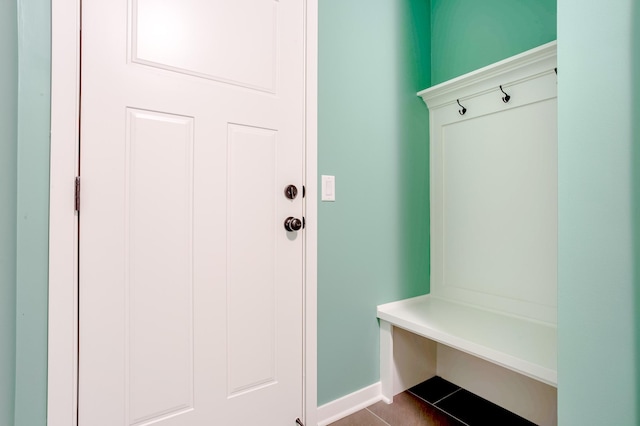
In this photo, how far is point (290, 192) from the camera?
1.28m

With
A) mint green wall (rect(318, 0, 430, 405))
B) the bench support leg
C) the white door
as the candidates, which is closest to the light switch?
mint green wall (rect(318, 0, 430, 405))

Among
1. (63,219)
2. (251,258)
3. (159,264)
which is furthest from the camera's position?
(251,258)

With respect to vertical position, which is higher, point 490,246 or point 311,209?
point 311,209

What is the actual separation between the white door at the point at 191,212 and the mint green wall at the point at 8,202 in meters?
0.15

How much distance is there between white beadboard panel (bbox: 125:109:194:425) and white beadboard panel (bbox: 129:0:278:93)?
0.19m

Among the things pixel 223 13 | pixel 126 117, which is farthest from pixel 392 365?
pixel 223 13

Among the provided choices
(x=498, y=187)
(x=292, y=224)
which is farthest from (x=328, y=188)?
(x=498, y=187)

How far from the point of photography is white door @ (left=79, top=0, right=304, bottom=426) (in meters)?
0.94

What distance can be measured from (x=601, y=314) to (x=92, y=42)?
1.56 m

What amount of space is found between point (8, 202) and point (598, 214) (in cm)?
151

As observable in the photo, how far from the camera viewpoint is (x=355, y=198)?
4.94 feet

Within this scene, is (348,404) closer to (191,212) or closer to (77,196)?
(191,212)

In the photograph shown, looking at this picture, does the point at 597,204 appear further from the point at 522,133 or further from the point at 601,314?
the point at 522,133

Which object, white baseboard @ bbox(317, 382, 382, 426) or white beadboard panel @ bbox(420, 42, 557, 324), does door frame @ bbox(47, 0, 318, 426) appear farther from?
white beadboard panel @ bbox(420, 42, 557, 324)
